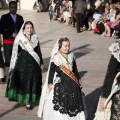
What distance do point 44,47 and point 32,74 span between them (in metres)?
6.37

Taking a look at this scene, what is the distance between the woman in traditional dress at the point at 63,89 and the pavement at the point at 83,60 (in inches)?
40.6

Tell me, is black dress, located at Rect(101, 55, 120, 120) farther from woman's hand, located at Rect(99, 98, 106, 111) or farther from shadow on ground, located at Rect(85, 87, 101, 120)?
shadow on ground, located at Rect(85, 87, 101, 120)

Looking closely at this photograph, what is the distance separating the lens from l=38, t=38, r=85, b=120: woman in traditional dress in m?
4.72

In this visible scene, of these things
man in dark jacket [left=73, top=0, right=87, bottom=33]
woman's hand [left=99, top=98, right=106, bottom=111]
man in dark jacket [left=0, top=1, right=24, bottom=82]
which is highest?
man in dark jacket [left=0, top=1, right=24, bottom=82]

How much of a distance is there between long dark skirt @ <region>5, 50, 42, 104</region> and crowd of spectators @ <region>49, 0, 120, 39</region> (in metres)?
6.69

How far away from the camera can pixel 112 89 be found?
367 cm

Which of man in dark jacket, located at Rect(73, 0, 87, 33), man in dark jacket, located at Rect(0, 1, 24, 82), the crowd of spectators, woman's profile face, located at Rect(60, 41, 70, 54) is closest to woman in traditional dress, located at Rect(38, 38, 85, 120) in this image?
woman's profile face, located at Rect(60, 41, 70, 54)

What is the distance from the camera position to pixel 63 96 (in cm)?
471

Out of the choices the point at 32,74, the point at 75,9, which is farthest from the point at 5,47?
the point at 75,9

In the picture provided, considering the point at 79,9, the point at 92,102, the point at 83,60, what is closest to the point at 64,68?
the point at 92,102

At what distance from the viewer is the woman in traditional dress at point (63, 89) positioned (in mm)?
4723

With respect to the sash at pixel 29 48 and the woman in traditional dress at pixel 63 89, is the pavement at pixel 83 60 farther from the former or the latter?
the woman in traditional dress at pixel 63 89

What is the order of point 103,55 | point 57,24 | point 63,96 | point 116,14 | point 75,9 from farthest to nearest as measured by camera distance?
point 57,24
point 75,9
point 116,14
point 103,55
point 63,96

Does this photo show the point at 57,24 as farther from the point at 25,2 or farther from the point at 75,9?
the point at 25,2
